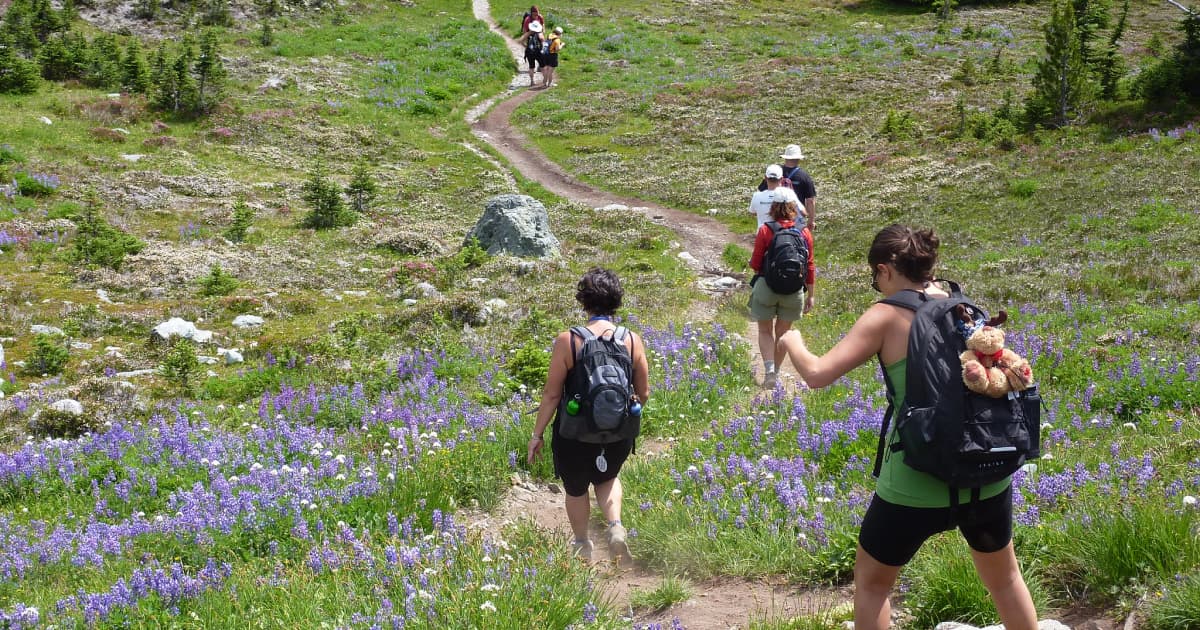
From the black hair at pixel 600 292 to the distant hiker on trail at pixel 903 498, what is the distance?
2010mm

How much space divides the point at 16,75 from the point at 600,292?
32.8 metres

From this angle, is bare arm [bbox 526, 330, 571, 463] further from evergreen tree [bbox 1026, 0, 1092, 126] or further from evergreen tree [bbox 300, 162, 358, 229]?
evergreen tree [bbox 1026, 0, 1092, 126]

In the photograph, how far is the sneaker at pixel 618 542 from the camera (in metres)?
6.18

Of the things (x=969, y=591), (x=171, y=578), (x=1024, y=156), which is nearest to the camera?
(x=969, y=591)

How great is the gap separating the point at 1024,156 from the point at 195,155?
26.8 m

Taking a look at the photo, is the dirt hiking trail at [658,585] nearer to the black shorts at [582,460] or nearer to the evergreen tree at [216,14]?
the black shorts at [582,460]

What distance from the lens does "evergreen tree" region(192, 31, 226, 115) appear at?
31.3 m

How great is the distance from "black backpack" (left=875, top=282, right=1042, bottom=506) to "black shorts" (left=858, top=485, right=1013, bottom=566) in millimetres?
130

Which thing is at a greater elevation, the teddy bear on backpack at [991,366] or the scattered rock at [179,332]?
the teddy bear on backpack at [991,366]

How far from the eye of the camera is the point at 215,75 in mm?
31688

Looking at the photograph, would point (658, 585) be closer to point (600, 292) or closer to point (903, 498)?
point (600, 292)


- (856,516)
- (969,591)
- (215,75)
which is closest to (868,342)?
(969,591)

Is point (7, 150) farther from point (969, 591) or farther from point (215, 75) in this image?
point (969, 591)

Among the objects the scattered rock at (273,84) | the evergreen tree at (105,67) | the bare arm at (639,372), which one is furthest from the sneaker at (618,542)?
the scattered rock at (273,84)
